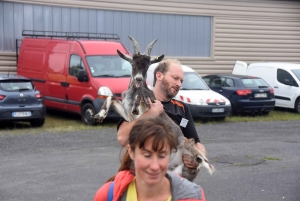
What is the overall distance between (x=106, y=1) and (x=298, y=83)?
814 centimetres

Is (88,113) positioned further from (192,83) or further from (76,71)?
(192,83)

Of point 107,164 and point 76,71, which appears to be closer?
point 107,164

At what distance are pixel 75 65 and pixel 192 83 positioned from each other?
14.0 ft

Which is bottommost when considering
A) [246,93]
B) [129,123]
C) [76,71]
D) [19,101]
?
[246,93]

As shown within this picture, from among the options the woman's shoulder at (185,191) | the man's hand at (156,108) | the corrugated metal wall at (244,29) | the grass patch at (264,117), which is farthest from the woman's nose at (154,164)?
the corrugated metal wall at (244,29)

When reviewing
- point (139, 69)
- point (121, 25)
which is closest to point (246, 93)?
point (121, 25)

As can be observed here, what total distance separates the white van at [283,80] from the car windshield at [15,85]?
10390 mm

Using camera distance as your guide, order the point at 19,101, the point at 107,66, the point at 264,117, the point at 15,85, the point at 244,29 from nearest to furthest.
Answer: the point at 19,101 → the point at 15,85 → the point at 107,66 → the point at 264,117 → the point at 244,29

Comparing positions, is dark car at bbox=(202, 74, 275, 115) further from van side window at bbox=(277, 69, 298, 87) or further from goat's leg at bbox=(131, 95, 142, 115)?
goat's leg at bbox=(131, 95, 142, 115)

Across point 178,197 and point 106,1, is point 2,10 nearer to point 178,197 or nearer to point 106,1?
point 106,1

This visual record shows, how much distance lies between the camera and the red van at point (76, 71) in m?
16.6

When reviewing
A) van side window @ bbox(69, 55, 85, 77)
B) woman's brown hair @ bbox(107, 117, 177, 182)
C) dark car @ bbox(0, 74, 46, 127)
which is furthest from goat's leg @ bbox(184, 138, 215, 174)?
van side window @ bbox(69, 55, 85, 77)

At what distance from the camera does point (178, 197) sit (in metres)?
3.05

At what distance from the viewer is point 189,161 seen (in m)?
4.22
